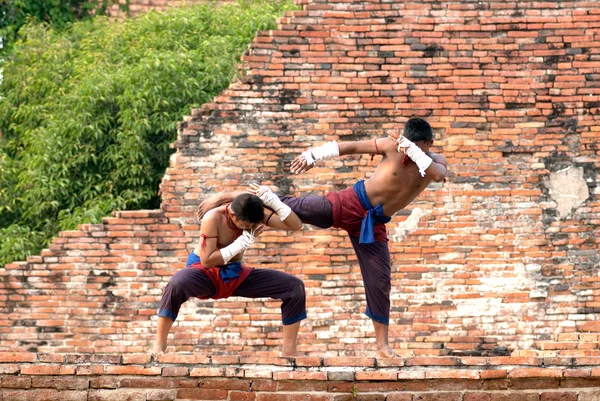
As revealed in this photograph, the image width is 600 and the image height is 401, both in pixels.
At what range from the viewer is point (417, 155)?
769 centimetres

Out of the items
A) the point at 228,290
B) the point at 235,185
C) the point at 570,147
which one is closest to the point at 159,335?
the point at 228,290

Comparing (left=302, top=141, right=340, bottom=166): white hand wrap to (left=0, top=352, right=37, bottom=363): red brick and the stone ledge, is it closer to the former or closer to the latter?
the stone ledge

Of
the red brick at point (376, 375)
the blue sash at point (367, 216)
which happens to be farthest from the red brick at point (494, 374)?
the blue sash at point (367, 216)

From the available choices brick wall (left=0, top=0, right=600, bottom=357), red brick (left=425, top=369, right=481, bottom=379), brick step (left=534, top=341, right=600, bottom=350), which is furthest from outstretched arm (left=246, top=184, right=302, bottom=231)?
brick step (left=534, top=341, right=600, bottom=350)

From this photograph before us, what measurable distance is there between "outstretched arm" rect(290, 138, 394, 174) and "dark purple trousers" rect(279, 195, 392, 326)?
0.77 ft

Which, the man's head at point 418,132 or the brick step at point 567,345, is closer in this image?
the man's head at point 418,132

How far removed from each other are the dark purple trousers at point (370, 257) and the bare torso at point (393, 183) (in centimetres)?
24

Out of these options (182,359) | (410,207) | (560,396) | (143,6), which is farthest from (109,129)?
(560,396)

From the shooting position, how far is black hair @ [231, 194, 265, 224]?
24.7 feet

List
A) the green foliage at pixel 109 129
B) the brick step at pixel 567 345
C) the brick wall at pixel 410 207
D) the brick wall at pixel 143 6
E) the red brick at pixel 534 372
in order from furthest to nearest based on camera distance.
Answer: the brick wall at pixel 143 6 < the green foliage at pixel 109 129 < the brick wall at pixel 410 207 < the brick step at pixel 567 345 < the red brick at pixel 534 372

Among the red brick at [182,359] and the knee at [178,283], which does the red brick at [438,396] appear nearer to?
the red brick at [182,359]

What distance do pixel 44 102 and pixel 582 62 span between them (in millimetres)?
5831

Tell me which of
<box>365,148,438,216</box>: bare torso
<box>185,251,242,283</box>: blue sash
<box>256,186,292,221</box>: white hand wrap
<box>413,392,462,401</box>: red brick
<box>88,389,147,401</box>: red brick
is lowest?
<box>88,389,147,401</box>: red brick

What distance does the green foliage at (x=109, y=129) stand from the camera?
11.9m
